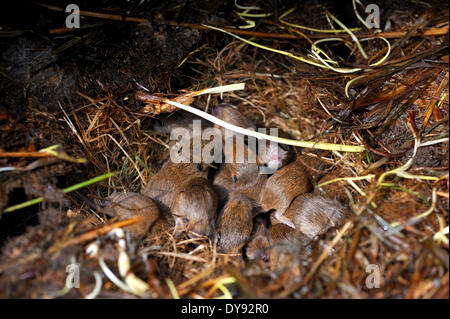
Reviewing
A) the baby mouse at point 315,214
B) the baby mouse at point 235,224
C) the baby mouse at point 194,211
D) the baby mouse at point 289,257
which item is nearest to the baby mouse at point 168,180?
the baby mouse at point 194,211

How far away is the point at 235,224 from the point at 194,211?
1.18ft

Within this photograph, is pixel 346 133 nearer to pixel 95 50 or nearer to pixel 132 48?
pixel 132 48

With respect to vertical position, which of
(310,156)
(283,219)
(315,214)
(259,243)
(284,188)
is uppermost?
(310,156)

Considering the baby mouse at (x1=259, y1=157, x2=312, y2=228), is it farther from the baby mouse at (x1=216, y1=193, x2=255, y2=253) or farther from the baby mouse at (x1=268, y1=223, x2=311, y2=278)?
the baby mouse at (x1=268, y1=223, x2=311, y2=278)

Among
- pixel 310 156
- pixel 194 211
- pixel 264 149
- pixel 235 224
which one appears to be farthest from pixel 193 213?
pixel 310 156

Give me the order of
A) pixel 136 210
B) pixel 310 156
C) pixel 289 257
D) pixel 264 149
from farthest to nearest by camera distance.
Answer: pixel 264 149 → pixel 310 156 → pixel 136 210 → pixel 289 257

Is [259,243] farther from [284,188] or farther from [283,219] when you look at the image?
[284,188]

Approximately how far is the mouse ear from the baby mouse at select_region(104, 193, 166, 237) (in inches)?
41.1

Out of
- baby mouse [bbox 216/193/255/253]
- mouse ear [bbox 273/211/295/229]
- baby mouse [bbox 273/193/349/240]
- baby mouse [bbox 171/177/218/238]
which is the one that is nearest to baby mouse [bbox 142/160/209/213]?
baby mouse [bbox 171/177/218/238]

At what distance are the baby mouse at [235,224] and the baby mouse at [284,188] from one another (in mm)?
184

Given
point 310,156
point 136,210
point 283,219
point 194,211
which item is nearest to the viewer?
point 136,210

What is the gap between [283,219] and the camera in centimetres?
311

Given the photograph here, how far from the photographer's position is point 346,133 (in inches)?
122
